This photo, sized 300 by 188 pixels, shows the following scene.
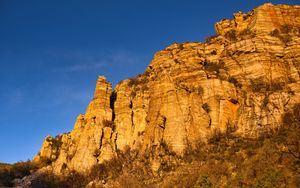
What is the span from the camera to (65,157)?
84188mm

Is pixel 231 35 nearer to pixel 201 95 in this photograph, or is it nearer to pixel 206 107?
pixel 201 95

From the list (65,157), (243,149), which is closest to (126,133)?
(65,157)

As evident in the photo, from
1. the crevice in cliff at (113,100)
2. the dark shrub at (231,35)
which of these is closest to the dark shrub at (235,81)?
the dark shrub at (231,35)

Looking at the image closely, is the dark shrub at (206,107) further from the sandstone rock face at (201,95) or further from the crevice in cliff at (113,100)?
the crevice in cliff at (113,100)

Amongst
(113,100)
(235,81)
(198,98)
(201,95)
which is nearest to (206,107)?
(198,98)

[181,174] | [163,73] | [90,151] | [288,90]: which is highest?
[163,73]

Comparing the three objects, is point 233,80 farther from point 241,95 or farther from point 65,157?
point 65,157

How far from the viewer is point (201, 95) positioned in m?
74.6

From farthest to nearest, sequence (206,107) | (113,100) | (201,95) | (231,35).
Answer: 1. (113,100)
2. (231,35)
3. (201,95)
4. (206,107)

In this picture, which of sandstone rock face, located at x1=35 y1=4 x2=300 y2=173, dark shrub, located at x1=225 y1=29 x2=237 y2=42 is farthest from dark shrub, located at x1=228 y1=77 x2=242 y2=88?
dark shrub, located at x1=225 y1=29 x2=237 y2=42

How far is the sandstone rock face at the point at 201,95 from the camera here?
70062mm

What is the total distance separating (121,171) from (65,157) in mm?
16615

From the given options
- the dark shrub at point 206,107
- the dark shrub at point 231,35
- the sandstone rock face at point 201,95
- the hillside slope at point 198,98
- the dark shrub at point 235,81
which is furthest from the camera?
the dark shrub at point 231,35

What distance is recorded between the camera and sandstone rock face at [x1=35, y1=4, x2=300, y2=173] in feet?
230
